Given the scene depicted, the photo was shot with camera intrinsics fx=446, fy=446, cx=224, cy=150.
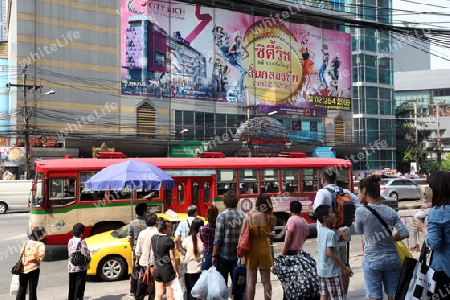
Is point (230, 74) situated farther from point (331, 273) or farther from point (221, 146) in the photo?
point (331, 273)

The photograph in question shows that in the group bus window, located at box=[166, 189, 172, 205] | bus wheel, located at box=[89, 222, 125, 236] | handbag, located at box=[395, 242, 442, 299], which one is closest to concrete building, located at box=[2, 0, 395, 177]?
bus window, located at box=[166, 189, 172, 205]

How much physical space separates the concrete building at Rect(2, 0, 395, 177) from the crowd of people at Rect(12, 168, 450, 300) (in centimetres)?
2398

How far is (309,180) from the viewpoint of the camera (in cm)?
1655

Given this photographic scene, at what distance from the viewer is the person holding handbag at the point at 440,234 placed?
426 cm

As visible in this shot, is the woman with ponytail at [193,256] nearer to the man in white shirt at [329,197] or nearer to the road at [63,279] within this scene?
the road at [63,279]

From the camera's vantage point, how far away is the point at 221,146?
42.2 m

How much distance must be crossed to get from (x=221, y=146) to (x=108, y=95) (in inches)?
449

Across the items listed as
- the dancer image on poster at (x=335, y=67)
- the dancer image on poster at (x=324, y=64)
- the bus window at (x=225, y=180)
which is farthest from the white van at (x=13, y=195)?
the dancer image on poster at (x=335, y=67)

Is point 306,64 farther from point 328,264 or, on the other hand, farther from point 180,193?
point 328,264

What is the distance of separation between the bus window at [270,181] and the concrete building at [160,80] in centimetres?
1598

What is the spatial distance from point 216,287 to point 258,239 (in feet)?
3.07

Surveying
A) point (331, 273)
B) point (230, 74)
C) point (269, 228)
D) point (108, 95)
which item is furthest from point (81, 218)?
point (230, 74)

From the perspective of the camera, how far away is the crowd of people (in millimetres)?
5027

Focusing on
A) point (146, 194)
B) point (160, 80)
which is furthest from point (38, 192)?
point (160, 80)
